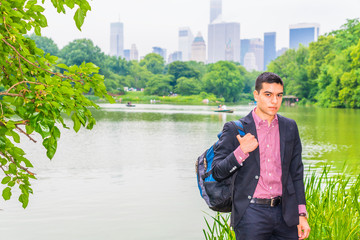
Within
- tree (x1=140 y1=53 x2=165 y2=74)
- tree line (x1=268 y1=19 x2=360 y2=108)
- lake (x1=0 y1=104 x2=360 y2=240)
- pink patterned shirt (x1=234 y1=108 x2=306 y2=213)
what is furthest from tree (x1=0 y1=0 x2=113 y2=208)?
tree (x1=140 y1=53 x2=165 y2=74)

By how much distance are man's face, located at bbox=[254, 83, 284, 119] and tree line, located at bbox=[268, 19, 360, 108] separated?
177 ft

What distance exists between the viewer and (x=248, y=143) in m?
2.89

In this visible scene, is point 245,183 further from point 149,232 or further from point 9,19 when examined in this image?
point 149,232

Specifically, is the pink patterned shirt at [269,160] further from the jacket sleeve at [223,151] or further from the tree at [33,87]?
the tree at [33,87]

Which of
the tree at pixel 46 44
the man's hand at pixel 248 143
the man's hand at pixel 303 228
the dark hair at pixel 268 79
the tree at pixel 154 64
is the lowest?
the man's hand at pixel 303 228

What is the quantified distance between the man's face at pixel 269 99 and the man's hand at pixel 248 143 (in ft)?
0.85

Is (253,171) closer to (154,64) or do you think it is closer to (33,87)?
(33,87)

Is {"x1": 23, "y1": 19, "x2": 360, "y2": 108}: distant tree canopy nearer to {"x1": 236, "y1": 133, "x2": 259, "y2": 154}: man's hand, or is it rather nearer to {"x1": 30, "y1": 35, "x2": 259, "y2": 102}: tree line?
{"x1": 30, "y1": 35, "x2": 259, "y2": 102}: tree line

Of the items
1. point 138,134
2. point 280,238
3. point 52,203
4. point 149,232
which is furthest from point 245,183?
point 138,134

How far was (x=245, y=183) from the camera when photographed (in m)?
3.03

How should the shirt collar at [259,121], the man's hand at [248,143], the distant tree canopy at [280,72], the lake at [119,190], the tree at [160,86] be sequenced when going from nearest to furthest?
1. the man's hand at [248,143]
2. the shirt collar at [259,121]
3. the lake at [119,190]
4. the distant tree canopy at [280,72]
5. the tree at [160,86]

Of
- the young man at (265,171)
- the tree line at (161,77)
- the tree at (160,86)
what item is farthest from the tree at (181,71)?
the young man at (265,171)

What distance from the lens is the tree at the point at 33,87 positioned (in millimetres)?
2945

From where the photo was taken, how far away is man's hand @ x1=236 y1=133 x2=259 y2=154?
289cm
